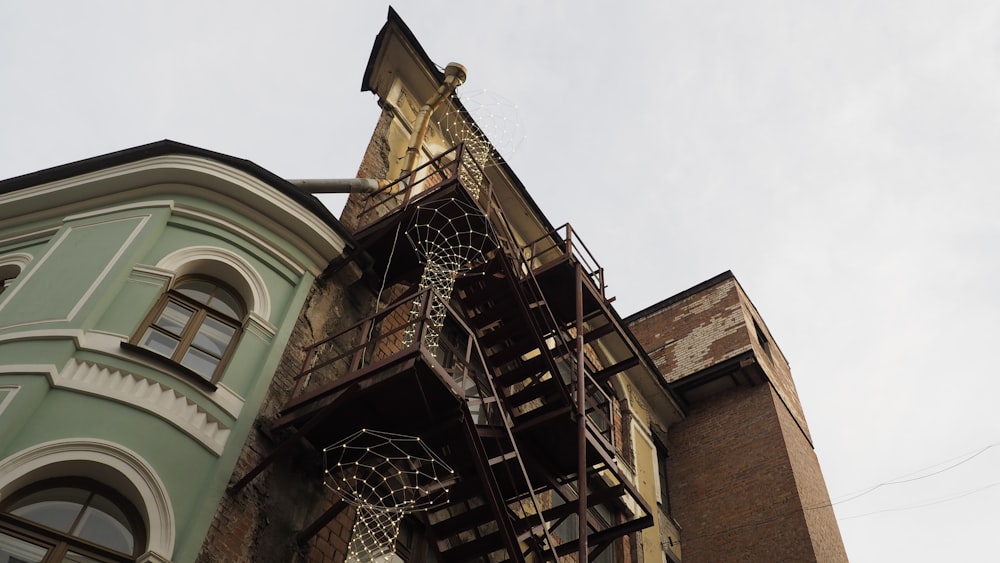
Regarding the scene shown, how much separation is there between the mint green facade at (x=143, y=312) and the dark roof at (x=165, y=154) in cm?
4

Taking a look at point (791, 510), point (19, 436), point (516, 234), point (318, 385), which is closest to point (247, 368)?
point (318, 385)

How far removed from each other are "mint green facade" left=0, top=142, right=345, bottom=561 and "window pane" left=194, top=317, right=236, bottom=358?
25 centimetres

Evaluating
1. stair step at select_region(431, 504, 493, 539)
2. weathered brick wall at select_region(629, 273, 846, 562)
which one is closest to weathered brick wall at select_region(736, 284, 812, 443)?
weathered brick wall at select_region(629, 273, 846, 562)

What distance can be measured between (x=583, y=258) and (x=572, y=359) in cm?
280

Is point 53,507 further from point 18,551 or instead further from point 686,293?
point 686,293

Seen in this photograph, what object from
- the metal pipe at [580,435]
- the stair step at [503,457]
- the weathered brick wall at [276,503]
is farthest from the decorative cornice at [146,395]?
the metal pipe at [580,435]

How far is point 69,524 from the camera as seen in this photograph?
6617 millimetres

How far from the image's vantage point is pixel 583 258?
13750 millimetres

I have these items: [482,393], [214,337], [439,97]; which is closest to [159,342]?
[214,337]

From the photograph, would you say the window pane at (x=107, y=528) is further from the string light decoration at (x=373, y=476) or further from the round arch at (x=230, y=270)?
the round arch at (x=230, y=270)

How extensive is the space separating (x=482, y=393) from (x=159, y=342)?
3.51 meters

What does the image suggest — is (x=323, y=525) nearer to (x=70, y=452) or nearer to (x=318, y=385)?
(x=318, y=385)

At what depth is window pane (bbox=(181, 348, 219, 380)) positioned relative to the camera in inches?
323

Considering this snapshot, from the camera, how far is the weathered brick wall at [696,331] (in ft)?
60.8
